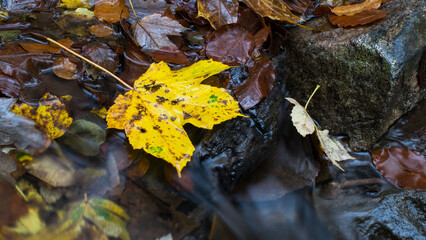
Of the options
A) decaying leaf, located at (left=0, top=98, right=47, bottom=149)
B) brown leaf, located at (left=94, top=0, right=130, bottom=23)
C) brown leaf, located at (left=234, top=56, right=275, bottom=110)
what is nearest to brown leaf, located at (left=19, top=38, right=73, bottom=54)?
brown leaf, located at (left=94, top=0, right=130, bottom=23)

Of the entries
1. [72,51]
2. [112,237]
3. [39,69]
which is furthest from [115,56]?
[112,237]

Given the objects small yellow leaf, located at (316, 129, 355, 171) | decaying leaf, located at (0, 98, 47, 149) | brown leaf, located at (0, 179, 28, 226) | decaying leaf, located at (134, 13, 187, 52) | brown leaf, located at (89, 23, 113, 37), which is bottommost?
brown leaf, located at (0, 179, 28, 226)

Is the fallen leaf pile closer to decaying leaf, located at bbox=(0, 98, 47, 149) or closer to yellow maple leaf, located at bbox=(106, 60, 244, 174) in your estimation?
yellow maple leaf, located at bbox=(106, 60, 244, 174)

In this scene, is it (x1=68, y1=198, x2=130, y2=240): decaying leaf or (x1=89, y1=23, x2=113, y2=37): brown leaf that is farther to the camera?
(x1=89, y1=23, x2=113, y2=37): brown leaf

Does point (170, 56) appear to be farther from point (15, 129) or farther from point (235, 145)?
point (15, 129)

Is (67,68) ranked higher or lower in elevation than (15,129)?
higher

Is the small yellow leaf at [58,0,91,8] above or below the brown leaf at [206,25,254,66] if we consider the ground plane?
below

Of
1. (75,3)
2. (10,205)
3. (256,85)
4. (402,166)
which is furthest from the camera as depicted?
→ (75,3)

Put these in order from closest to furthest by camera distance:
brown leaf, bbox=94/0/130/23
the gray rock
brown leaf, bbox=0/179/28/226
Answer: brown leaf, bbox=0/179/28/226, the gray rock, brown leaf, bbox=94/0/130/23

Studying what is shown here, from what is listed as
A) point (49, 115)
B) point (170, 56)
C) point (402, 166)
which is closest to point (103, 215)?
point (49, 115)
